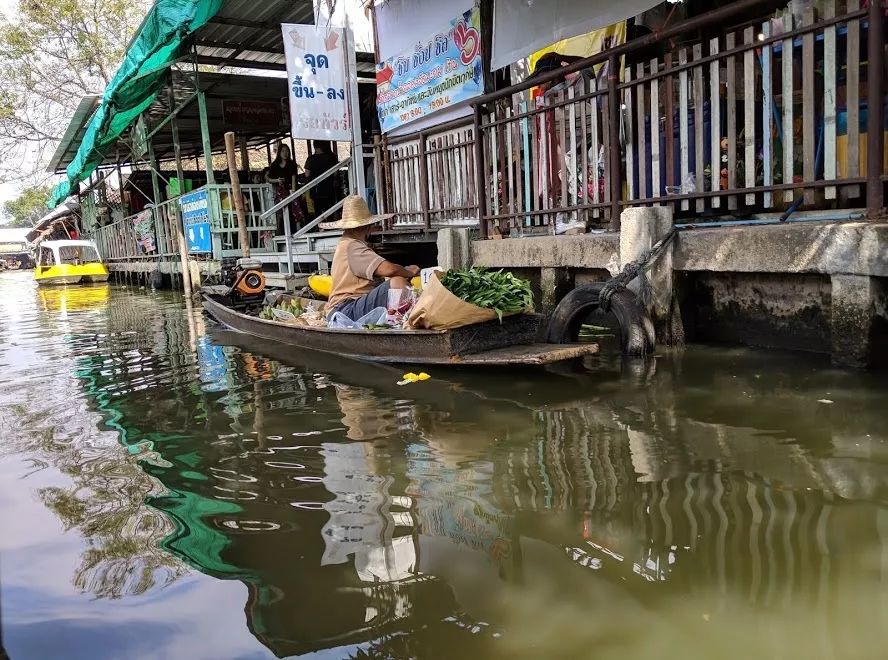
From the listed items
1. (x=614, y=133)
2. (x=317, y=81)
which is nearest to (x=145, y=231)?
(x=317, y=81)

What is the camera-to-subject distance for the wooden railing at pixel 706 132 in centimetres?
446

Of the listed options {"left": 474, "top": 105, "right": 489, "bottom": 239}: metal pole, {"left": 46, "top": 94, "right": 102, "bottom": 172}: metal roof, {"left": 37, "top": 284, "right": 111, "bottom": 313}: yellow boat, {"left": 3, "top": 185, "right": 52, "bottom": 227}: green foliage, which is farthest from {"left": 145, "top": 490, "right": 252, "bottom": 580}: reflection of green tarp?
{"left": 3, "top": 185, "right": 52, "bottom": 227}: green foliage

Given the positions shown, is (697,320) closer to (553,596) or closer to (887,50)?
(887,50)

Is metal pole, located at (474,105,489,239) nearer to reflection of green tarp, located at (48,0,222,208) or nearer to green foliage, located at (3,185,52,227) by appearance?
reflection of green tarp, located at (48,0,222,208)

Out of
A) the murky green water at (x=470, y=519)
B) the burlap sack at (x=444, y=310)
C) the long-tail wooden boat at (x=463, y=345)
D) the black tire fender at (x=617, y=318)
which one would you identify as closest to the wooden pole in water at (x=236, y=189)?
the long-tail wooden boat at (x=463, y=345)

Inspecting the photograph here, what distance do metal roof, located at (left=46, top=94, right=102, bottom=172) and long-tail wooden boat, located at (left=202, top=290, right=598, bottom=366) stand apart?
1207 centimetres

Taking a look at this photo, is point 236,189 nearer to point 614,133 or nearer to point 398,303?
point 398,303

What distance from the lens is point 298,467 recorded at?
3.62 metres

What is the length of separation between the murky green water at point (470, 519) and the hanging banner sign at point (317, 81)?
5201 millimetres

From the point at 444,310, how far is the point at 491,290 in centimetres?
48

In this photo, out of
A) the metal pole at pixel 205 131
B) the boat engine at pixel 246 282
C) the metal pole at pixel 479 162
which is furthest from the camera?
the metal pole at pixel 205 131

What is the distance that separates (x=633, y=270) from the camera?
5250 mm

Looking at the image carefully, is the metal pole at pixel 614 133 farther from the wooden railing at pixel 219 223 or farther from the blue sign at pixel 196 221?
the blue sign at pixel 196 221

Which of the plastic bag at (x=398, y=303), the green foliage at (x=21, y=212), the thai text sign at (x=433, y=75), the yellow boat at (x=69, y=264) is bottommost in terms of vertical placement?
the plastic bag at (x=398, y=303)
